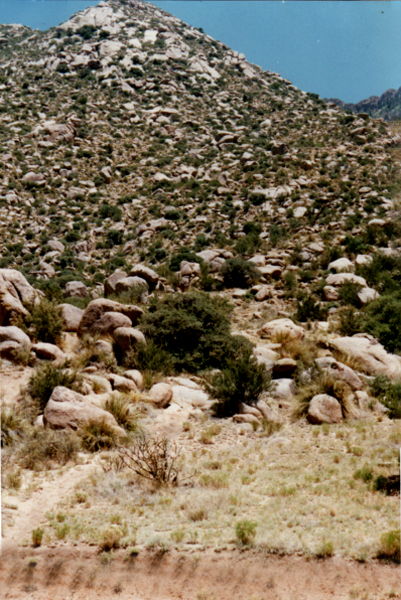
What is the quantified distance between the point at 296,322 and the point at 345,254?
23.8ft

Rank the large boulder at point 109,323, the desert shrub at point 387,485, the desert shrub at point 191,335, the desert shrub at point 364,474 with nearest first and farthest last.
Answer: the desert shrub at point 387,485 → the desert shrub at point 364,474 → the desert shrub at point 191,335 → the large boulder at point 109,323

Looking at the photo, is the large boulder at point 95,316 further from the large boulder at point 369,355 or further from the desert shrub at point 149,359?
the large boulder at point 369,355

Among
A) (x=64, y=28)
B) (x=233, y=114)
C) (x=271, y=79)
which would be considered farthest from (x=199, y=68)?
(x=64, y=28)

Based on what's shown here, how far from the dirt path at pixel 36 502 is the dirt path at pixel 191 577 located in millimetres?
409

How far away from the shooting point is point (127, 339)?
1338cm

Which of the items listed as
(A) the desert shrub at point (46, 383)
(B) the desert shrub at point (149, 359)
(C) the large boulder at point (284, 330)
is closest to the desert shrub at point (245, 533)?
(A) the desert shrub at point (46, 383)

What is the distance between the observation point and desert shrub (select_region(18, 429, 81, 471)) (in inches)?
330

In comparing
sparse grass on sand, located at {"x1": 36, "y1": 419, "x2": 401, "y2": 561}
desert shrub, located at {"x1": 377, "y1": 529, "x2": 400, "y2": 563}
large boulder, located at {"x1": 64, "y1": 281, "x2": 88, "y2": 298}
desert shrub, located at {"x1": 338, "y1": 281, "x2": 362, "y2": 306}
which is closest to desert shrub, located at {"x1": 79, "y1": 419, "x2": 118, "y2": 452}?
sparse grass on sand, located at {"x1": 36, "y1": 419, "x2": 401, "y2": 561}

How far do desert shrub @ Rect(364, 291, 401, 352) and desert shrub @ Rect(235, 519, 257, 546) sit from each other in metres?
9.68

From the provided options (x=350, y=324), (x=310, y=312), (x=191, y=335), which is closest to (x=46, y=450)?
(x=191, y=335)

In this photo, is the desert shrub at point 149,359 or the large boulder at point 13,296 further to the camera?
the large boulder at point 13,296

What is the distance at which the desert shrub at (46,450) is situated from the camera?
8.38 metres

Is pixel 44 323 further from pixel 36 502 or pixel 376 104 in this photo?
pixel 376 104

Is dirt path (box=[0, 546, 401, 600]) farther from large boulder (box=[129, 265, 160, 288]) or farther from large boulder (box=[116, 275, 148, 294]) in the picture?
large boulder (box=[129, 265, 160, 288])
